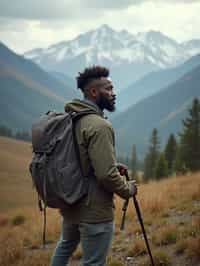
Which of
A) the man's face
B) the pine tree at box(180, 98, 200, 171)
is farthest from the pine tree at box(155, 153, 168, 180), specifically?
the man's face

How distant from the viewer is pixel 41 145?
14.4 feet

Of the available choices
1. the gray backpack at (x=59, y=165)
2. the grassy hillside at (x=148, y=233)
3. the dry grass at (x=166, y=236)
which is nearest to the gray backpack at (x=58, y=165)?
the gray backpack at (x=59, y=165)

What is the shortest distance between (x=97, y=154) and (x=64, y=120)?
55cm

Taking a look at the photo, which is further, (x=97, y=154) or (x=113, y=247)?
(x=113, y=247)

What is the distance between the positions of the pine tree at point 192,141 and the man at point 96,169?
3735 centimetres

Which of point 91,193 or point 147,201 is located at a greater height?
point 91,193

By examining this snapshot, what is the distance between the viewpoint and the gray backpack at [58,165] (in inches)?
Answer: 169

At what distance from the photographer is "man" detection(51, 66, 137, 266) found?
414 centimetres

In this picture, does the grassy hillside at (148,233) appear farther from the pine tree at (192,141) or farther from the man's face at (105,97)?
the pine tree at (192,141)

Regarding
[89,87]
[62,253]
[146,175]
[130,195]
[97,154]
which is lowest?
[146,175]

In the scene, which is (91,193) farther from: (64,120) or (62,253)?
(62,253)

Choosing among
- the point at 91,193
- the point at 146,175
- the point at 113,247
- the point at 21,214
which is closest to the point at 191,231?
the point at 113,247

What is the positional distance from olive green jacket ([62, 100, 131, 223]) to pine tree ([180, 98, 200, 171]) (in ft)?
123

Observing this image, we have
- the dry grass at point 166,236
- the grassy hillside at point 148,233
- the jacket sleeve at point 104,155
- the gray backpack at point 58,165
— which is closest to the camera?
the jacket sleeve at point 104,155
